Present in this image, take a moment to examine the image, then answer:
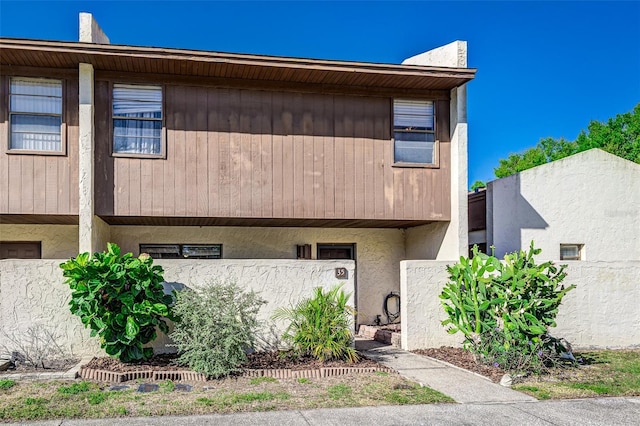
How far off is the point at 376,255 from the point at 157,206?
18.2 feet

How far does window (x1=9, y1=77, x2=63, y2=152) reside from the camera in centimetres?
1055

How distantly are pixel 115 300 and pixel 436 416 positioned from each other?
5132mm

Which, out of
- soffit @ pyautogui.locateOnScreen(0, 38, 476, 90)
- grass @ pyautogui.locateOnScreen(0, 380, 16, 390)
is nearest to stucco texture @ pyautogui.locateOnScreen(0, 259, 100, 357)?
grass @ pyautogui.locateOnScreen(0, 380, 16, 390)

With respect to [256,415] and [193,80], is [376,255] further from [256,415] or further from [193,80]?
A: [256,415]

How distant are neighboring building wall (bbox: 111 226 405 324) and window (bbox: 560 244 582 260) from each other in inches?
144

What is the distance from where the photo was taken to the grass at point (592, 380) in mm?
7875

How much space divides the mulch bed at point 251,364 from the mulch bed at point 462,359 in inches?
56.2

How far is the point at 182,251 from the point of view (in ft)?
43.0

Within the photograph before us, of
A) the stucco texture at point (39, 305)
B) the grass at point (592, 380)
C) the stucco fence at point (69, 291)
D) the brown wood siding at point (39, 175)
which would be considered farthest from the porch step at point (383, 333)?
the brown wood siding at point (39, 175)

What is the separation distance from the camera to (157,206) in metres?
10.9

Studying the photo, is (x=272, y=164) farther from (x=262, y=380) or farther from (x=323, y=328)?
(x=262, y=380)

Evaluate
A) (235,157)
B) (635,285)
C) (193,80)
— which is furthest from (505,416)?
(193,80)

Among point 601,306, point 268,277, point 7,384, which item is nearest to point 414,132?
point 268,277

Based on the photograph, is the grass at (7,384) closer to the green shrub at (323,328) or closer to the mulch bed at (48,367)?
the mulch bed at (48,367)
